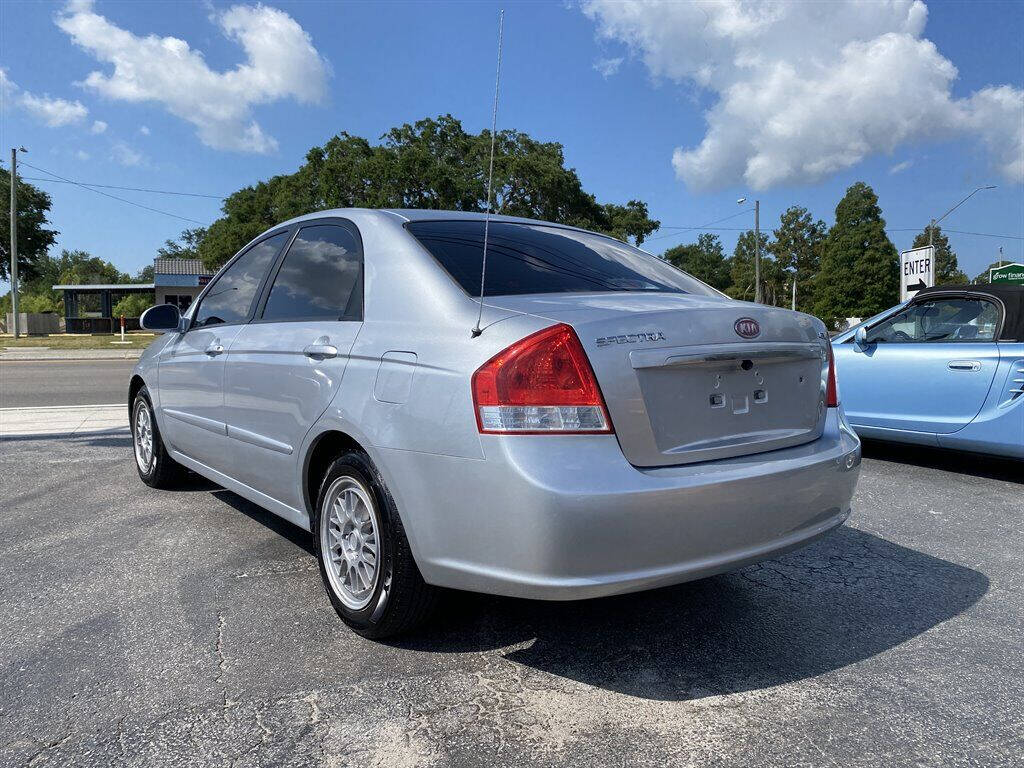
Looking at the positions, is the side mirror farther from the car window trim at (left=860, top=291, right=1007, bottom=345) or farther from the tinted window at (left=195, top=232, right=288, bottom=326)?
the car window trim at (left=860, top=291, right=1007, bottom=345)

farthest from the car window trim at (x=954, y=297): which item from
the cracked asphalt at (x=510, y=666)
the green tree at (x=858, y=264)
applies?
the green tree at (x=858, y=264)

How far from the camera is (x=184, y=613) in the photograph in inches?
124

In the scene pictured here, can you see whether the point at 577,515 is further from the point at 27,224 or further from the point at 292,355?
the point at 27,224

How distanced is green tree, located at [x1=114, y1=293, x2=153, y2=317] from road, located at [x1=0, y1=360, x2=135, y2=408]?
131 feet

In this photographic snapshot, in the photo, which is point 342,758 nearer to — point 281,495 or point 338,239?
point 281,495

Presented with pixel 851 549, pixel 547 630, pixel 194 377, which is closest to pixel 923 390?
pixel 851 549

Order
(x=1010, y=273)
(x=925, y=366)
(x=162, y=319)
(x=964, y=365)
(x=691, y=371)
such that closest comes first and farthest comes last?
(x=691, y=371)
(x=162, y=319)
(x=964, y=365)
(x=925, y=366)
(x=1010, y=273)

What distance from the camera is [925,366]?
19.6 feet

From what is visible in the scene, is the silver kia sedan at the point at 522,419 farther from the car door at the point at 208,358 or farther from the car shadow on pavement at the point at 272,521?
the car shadow on pavement at the point at 272,521

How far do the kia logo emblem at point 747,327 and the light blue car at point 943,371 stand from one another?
12.4 ft

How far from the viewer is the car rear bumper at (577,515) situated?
→ 7.36 feet

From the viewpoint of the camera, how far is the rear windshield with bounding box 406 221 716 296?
113 inches

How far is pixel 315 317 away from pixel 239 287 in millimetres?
1110

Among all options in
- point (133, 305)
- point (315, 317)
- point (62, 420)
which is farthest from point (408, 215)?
point (133, 305)
